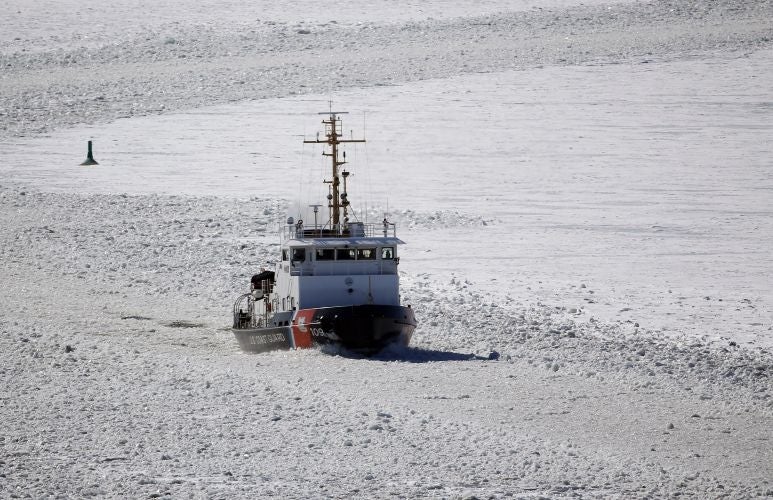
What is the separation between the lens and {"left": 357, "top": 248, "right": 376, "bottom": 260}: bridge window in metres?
20.9

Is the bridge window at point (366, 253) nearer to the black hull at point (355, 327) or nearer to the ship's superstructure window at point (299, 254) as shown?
the ship's superstructure window at point (299, 254)

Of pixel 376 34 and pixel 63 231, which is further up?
pixel 376 34

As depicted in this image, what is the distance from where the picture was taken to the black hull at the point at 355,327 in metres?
19.6

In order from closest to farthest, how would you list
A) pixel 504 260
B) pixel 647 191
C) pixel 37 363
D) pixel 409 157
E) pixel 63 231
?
1. pixel 37 363
2. pixel 504 260
3. pixel 63 231
4. pixel 647 191
5. pixel 409 157

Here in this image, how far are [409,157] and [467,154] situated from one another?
5.69 ft

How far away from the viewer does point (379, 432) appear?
14812mm

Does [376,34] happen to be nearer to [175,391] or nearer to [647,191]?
[647,191]

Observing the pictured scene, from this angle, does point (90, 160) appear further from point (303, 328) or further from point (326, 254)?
point (303, 328)

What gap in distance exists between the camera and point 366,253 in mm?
20969

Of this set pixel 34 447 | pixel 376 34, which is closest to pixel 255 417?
pixel 34 447

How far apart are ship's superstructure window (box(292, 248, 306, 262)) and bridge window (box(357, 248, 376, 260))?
2.84ft

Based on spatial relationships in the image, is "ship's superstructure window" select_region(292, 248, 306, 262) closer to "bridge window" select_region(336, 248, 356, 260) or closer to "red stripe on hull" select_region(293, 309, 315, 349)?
"bridge window" select_region(336, 248, 356, 260)

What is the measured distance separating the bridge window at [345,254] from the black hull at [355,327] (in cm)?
119

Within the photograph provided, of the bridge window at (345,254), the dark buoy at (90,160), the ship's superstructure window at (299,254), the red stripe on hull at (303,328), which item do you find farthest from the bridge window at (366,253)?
the dark buoy at (90,160)
